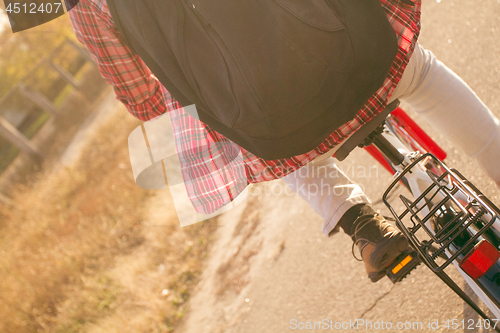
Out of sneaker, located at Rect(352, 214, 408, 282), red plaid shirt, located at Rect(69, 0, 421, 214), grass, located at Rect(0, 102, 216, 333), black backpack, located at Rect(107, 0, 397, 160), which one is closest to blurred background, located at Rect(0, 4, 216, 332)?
grass, located at Rect(0, 102, 216, 333)

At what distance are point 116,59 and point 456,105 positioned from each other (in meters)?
1.44

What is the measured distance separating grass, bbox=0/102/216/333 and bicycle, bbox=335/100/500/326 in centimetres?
192

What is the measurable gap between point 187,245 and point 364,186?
1.65m

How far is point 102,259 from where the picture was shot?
3844mm

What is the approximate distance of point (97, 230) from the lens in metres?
4.37

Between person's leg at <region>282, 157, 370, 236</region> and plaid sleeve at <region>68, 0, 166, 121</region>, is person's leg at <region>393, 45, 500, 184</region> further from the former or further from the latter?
plaid sleeve at <region>68, 0, 166, 121</region>

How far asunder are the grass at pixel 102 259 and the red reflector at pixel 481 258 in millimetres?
2129

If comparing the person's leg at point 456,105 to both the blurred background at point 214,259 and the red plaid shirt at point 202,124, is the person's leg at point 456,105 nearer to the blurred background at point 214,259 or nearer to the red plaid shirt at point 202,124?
Answer: the red plaid shirt at point 202,124

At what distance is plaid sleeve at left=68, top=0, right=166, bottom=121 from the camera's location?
1.44 metres

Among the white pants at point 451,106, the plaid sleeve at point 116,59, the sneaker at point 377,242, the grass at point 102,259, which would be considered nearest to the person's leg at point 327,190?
the sneaker at point 377,242

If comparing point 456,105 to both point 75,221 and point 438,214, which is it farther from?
point 75,221

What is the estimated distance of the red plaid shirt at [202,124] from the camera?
124cm

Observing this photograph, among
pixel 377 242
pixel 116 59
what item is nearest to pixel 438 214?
pixel 377 242

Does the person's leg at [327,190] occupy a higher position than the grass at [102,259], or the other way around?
the person's leg at [327,190]
